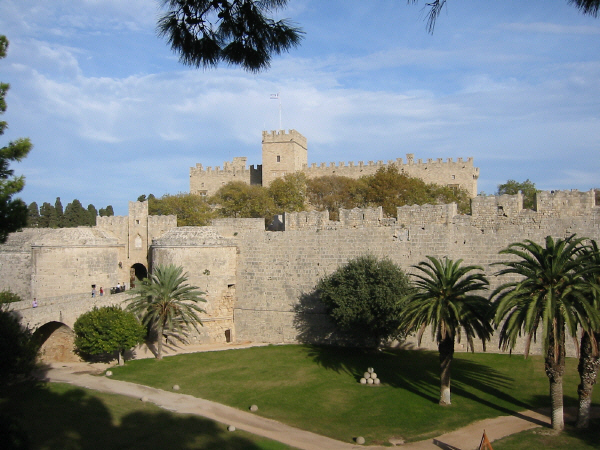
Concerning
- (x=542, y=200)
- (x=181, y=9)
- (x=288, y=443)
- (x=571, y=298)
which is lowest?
(x=288, y=443)

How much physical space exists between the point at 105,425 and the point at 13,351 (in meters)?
2.99

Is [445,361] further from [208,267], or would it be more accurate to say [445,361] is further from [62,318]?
[62,318]

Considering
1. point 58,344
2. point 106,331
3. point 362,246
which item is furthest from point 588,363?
point 58,344

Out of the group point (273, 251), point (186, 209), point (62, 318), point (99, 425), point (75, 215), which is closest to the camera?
point (99, 425)

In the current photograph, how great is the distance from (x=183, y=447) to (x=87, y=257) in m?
13.0

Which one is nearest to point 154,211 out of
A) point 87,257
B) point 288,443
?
point 87,257

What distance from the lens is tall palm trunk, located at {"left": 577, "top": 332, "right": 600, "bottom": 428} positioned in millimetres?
11430

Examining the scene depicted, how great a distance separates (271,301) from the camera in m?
20.6

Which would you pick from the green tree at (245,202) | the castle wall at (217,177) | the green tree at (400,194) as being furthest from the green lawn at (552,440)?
the castle wall at (217,177)

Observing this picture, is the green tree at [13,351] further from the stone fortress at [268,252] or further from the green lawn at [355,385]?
the green lawn at [355,385]

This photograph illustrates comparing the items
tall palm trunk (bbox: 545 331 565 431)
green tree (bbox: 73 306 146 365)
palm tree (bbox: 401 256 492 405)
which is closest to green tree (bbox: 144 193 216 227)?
green tree (bbox: 73 306 146 365)

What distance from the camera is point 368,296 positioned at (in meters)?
16.5

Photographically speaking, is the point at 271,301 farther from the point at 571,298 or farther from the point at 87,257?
the point at 571,298

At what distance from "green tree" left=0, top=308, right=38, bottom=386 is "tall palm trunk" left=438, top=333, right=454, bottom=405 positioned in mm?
10327
